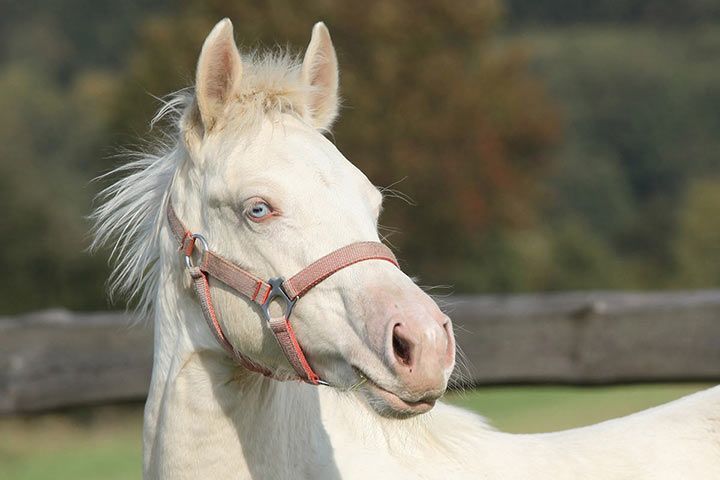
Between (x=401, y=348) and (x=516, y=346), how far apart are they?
10.0ft

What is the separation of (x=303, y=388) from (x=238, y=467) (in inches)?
10.7

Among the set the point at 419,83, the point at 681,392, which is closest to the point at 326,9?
the point at 419,83

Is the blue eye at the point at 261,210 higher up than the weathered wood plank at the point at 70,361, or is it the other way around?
the blue eye at the point at 261,210

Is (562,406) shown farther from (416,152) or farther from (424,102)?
(424,102)

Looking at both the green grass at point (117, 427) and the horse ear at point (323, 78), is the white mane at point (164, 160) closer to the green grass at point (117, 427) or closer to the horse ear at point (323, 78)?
the horse ear at point (323, 78)

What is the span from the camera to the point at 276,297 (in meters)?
2.46

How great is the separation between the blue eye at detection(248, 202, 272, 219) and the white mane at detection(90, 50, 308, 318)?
25cm

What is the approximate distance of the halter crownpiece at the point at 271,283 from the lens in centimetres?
238

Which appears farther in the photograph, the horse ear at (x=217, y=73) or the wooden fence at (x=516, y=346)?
the wooden fence at (x=516, y=346)

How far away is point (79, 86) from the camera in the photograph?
39375 mm

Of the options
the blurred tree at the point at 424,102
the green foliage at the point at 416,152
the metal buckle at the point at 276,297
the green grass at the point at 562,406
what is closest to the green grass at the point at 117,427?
the green grass at the point at 562,406

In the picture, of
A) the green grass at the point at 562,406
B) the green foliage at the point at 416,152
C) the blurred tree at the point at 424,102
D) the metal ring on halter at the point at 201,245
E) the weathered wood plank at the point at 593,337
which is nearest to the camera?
the metal ring on halter at the point at 201,245

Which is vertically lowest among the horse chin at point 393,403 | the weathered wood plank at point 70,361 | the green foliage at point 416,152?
the green foliage at point 416,152

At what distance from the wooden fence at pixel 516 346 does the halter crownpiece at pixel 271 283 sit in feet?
8.01
